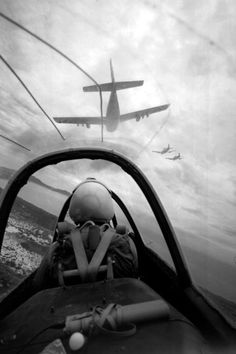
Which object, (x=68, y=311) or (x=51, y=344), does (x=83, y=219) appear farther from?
(x=51, y=344)

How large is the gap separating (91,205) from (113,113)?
89.5 ft

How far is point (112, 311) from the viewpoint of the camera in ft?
3.28

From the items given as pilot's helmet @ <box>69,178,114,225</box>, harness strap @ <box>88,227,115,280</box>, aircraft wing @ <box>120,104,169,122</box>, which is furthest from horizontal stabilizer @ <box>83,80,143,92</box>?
harness strap @ <box>88,227,115,280</box>

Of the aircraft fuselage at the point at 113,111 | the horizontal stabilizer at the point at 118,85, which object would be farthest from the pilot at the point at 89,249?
the horizontal stabilizer at the point at 118,85

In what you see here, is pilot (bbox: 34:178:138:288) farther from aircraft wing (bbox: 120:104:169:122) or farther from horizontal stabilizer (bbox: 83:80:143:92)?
aircraft wing (bbox: 120:104:169:122)

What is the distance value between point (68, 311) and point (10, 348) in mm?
321

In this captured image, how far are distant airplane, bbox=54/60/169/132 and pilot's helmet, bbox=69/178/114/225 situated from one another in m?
27.0

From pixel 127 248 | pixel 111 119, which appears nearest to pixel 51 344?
pixel 127 248

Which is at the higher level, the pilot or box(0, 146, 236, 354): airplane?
the pilot

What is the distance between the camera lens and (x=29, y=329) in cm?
120

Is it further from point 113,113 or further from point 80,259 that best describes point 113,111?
point 80,259

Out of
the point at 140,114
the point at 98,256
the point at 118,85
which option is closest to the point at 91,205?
the point at 98,256

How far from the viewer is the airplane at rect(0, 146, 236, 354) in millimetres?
958

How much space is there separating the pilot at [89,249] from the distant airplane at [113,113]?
27.1 m
